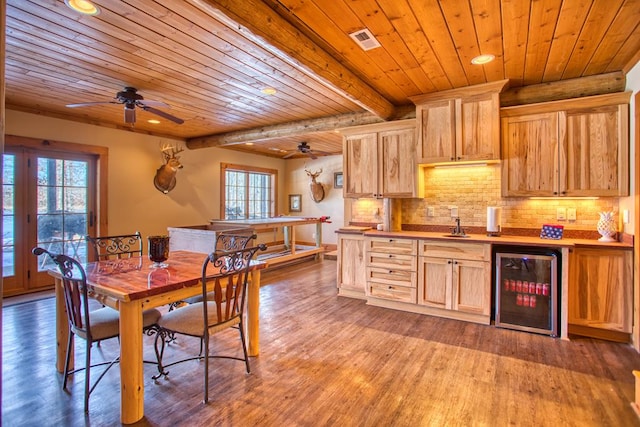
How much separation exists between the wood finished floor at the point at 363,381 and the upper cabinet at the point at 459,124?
74.5 inches

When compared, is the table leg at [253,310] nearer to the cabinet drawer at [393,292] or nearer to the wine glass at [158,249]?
the wine glass at [158,249]

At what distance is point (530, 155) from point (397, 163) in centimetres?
145

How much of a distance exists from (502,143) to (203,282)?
340 centimetres

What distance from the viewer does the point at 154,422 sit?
2059 mm

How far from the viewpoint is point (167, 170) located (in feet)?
20.2

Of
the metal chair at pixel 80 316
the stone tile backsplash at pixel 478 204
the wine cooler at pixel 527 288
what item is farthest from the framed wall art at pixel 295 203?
the metal chair at pixel 80 316

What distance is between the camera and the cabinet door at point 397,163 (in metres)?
4.28

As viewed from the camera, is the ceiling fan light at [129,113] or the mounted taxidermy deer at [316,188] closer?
the ceiling fan light at [129,113]

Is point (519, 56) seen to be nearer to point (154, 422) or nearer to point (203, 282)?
point (203, 282)

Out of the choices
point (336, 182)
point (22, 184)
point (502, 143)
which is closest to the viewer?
point (502, 143)

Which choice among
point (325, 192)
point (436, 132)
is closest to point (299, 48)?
point (436, 132)

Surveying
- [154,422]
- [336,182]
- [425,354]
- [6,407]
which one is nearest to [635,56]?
[425,354]

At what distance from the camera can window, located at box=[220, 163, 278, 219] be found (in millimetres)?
7832

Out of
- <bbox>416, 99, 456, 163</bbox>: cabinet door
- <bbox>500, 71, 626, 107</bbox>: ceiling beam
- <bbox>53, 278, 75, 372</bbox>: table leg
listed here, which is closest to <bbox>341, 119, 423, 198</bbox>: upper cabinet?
<bbox>416, 99, 456, 163</bbox>: cabinet door
